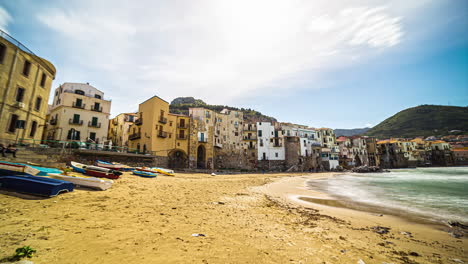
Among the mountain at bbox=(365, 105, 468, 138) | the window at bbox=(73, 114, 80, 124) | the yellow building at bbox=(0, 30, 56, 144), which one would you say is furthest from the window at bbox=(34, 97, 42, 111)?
the mountain at bbox=(365, 105, 468, 138)

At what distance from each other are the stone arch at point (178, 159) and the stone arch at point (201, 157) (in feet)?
15.3

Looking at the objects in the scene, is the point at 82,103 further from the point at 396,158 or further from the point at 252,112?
the point at 396,158

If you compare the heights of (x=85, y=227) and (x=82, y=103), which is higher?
(x=82, y=103)

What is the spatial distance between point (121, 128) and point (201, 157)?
21.4 meters

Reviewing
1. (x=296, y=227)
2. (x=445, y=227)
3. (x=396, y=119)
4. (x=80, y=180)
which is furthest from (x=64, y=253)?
(x=396, y=119)

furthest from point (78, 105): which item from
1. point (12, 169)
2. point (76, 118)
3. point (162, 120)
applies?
point (12, 169)

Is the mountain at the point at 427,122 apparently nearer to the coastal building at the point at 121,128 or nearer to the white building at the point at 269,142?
the white building at the point at 269,142

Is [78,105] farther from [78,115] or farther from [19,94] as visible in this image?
[19,94]

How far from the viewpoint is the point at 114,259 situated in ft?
10.5

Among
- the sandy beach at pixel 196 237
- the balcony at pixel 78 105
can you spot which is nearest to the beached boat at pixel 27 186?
the sandy beach at pixel 196 237

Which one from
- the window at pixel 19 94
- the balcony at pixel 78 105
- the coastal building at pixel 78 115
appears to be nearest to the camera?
the window at pixel 19 94

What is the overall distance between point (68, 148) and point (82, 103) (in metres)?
16.0

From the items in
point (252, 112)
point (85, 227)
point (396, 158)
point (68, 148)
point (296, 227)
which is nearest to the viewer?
point (85, 227)

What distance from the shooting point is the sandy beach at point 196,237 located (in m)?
3.54
